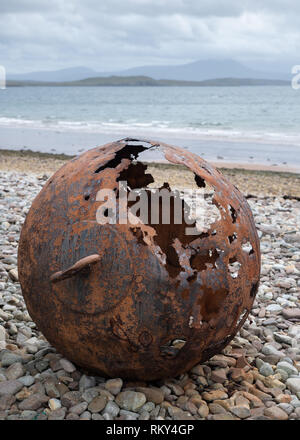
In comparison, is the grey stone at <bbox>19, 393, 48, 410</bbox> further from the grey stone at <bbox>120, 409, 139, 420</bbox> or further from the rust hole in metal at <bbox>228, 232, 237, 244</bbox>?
the rust hole in metal at <bbox>228, 232, 237, 244</bbox>

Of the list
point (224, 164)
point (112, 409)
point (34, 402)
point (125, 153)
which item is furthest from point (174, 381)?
point (224, 164)

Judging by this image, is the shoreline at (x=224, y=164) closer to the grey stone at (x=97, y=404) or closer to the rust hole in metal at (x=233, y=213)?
the rust hole in metal at (x=233, y=213)

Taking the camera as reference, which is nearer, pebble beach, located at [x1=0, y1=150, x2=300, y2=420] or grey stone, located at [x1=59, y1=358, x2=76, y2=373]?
pebble beach, located at [x1=0, y1=150, x2=300, y2=420]

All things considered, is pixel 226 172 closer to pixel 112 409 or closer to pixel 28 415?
pixel 112 409

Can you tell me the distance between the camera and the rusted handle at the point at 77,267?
8.69 ft

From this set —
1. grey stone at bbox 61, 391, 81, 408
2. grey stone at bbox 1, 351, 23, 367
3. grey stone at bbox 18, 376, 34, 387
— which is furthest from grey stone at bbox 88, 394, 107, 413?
grey stone at bbox 1, 351, 23, 367

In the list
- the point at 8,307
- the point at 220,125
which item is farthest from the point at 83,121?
the point at 8,307

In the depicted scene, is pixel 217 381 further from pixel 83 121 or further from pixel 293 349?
pixel 83 121

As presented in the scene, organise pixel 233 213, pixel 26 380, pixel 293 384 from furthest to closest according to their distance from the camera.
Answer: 1. pixel 293 384
2. pixel 26 380
3. pixel 233 213

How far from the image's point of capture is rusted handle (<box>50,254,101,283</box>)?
2648mm

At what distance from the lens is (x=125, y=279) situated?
2.71 meters

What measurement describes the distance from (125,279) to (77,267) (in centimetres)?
28

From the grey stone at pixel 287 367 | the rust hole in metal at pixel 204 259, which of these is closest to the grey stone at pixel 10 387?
the rust hole in metal at pixel 204 259

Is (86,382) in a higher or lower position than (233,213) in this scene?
lower
